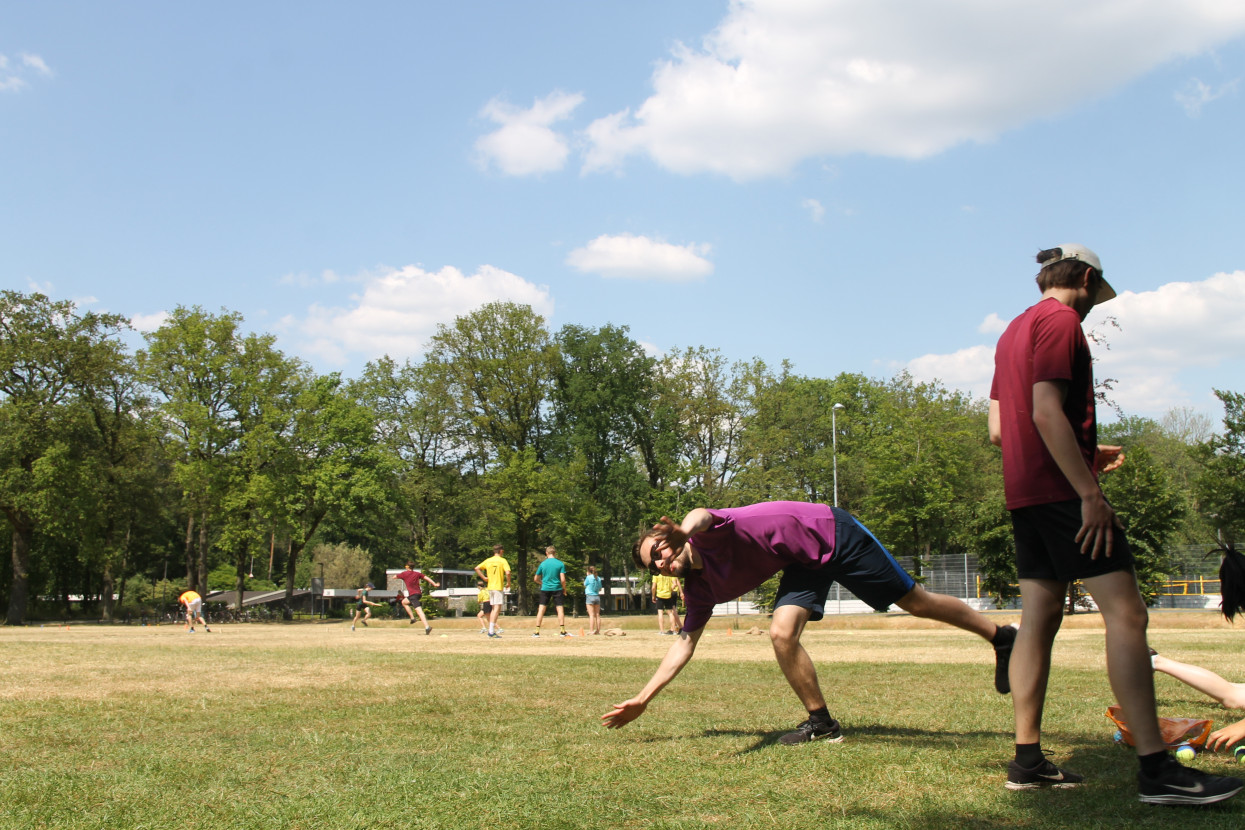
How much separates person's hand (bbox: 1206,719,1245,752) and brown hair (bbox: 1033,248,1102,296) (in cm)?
220

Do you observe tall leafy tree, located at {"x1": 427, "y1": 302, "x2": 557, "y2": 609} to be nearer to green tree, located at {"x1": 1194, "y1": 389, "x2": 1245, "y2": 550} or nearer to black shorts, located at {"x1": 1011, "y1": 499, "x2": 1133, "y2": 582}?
green tree, located at {"x1": 1194, "y1": 389, "x2": 1245, "y2": 550}

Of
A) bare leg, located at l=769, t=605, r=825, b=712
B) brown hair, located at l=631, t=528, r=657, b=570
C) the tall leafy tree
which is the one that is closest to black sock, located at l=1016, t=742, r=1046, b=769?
bare leg, located at l=769, t=605, r=825, b=712

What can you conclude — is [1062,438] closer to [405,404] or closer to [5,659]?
[5,659]

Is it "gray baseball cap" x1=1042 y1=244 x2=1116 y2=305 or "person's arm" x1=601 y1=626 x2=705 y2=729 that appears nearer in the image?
"gray baseball cap" x1=1042 y1=244 x2=1116 y2=305

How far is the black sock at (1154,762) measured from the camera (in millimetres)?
3592

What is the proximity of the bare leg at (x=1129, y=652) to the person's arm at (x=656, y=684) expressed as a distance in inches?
87.6

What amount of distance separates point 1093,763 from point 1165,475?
27.5 metres

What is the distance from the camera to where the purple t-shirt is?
529 centimetres

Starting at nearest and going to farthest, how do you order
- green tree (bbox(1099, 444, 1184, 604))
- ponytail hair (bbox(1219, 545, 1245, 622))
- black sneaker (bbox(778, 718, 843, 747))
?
1. ponytail hair (bbox(1219, 545, 1245, 622))
2. black sneaker (bbox(778, 718, 843, 747))
3. green tree (bbox(1099, 444, 1184, 604))

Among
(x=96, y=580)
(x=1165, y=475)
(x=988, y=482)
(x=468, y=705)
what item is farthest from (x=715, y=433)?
(x=468, y=705)

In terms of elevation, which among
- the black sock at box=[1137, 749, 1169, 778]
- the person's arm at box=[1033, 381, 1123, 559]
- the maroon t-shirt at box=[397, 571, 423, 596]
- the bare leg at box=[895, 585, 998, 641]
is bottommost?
the maroon t-shirt at box=[397, 571, 423, 596]

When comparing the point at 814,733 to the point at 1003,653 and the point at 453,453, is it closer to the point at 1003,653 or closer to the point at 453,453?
the point at 1003,653

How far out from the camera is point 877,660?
12.0 meters

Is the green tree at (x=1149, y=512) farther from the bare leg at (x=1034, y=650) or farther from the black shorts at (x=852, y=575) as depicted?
the bare leg at (x=1034, y=650)
